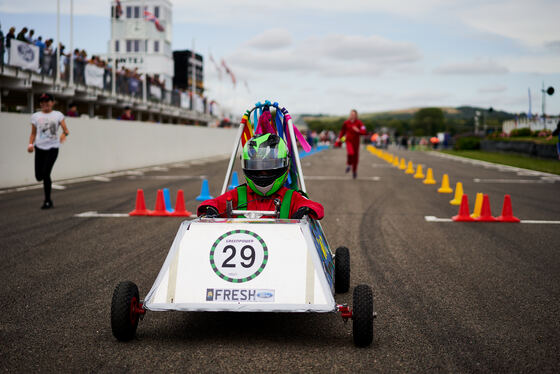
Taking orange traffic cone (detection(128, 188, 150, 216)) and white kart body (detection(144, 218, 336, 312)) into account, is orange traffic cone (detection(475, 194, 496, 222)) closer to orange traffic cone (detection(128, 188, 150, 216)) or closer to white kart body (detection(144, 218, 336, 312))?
orange traffic cone (detection(128, 188, 150, 216))

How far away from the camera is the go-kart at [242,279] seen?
3.89 metres

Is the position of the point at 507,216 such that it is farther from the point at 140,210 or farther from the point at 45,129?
the point at 45,129

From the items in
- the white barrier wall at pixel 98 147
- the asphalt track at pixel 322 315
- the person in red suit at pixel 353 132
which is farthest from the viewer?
the person in red suit at pixel 353 132

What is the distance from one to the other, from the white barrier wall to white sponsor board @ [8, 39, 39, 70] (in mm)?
3522

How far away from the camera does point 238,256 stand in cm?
409

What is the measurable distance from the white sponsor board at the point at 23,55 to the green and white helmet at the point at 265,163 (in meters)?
17.7

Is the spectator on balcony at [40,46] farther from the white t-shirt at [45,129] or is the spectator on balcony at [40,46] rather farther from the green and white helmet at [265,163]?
the green and white helmet at [265,163]

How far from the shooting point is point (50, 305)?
4910 mm

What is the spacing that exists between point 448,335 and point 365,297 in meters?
0.69

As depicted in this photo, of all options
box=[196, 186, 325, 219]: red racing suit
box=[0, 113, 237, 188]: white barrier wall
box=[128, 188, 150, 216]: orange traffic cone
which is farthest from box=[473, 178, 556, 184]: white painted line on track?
box=[196, 186, 325, 219]: red racing suit

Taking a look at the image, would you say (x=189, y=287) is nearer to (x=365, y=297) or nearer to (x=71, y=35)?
(x=365, y=297)

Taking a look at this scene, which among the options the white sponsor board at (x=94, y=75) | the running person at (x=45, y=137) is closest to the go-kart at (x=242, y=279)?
the running person at (x=45, y=137)

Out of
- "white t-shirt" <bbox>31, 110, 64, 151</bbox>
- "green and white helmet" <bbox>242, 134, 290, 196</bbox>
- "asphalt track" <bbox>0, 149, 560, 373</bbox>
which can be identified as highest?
"white t-shirt" <bbox>31, 110, 64, 151</bbox>

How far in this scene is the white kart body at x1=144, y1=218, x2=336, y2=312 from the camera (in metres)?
3.91
